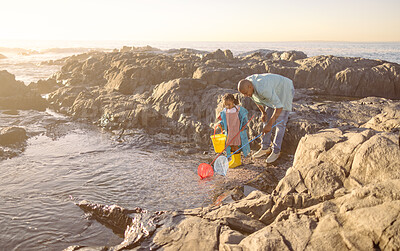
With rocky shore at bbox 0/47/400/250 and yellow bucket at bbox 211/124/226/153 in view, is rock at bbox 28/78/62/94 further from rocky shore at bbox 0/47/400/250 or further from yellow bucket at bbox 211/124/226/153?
yellow bucket at bbox 211/124/226/153

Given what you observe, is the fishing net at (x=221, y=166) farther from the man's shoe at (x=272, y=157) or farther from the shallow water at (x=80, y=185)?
the man's shoe at (x=272, y=157)

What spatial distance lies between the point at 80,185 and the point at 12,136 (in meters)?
4.02

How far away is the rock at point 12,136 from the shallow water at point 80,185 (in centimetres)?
29

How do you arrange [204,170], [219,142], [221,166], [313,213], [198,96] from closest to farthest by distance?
[313,213] < [204,170] < [221,166] < [219,142] < [198,96]

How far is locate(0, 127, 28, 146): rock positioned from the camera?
7.63 meters

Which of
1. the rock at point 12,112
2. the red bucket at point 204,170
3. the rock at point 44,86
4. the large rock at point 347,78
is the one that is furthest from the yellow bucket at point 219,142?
the rock at point 44,86

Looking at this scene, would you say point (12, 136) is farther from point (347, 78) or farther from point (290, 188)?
point (347, 78)

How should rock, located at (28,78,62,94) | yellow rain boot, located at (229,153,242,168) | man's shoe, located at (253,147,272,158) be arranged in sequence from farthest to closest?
rock, located at (28,78,62,94), man's shoe, located at (253,147,272,158), yellow rain boot, located at (229,153,242,168)

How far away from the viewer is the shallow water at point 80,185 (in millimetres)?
3834

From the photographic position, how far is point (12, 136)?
308 inches

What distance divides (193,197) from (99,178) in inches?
81.9

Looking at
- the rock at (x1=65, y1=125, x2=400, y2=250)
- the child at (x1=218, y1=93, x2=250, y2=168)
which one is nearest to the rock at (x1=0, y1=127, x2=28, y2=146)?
the rock at (x1=65, y1=125, x2=400, y2=250)

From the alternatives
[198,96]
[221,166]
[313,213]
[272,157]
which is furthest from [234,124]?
[198,96]

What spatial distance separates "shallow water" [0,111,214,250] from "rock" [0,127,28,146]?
0.29m
